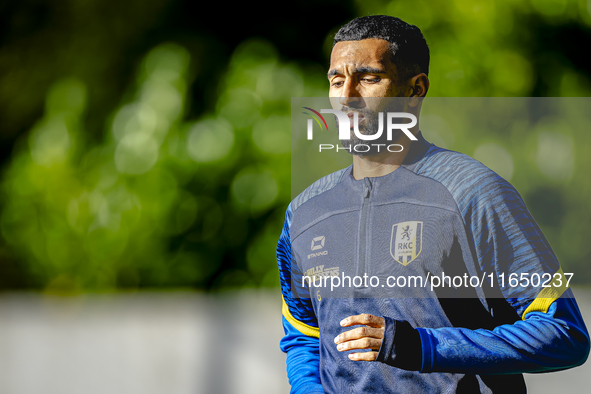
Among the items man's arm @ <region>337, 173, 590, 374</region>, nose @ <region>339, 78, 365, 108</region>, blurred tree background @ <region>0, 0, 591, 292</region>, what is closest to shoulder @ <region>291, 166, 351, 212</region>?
nose @ <region>339, 78, 365, 108</region>

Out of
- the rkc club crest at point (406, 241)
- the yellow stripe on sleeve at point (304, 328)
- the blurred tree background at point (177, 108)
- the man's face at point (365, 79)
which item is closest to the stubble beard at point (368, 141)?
the man's face at point (365, 79)

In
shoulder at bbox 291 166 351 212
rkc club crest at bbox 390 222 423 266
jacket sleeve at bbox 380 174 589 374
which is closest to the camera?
jacket sleeve at bbox 380 174 589 374

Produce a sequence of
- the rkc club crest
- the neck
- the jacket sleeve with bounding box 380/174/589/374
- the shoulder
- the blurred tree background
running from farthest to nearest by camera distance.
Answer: the blurred tree background < the shoulder < the neck < the rkc club crest < the jacket sleeve with bounding box 380/174/589/374

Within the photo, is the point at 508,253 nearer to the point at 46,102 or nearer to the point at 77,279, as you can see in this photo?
the point at 77,279

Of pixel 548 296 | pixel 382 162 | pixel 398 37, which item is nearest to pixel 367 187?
pixel 382 162

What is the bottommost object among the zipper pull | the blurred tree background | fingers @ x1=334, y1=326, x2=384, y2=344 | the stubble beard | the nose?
fingers @ x1=334, y1=326, x2=384, y2=344

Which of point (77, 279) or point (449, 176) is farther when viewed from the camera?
point (77, 279)

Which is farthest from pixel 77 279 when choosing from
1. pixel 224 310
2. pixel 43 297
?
pixel 224 310

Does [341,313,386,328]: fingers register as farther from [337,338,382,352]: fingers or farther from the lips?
the lips

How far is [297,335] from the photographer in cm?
163

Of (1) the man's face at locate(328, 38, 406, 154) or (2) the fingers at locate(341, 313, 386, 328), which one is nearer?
(2) the fingers at locate(341, 313, 386, 328)

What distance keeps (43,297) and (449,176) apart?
3.64 meters

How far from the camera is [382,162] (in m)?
1.46

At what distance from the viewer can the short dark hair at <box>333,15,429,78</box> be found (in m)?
1.37
